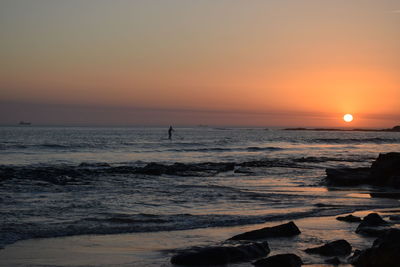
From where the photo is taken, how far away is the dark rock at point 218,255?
7489 mm

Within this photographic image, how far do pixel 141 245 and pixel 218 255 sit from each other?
191 centimetres

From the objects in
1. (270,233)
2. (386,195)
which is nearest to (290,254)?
(270,233)

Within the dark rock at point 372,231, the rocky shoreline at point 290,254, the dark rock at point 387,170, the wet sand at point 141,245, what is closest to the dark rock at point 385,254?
the rocky shoreline at point 290,254

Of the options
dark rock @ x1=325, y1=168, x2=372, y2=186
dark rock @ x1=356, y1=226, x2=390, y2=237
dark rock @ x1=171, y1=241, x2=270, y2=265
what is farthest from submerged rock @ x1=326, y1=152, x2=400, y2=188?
dark rock @ x1=171, y1=241, x2=270, y2=265

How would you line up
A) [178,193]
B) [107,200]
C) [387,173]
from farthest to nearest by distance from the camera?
[387,173] < [178,193] < [107,200]

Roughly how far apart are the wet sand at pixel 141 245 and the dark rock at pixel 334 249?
0.53ft

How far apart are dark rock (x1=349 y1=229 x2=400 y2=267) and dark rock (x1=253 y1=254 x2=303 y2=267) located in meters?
0.93

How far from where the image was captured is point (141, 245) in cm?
891

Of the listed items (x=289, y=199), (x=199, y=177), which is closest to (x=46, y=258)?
(x=289, y=199)

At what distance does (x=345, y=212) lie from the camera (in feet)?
43.0

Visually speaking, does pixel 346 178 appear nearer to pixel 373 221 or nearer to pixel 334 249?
pixel 373 221

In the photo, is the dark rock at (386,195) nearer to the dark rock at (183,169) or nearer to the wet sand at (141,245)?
the wet sand at (141,245)

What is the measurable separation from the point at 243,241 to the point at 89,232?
3.22 meters

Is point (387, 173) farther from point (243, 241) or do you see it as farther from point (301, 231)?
point (243, 241)
